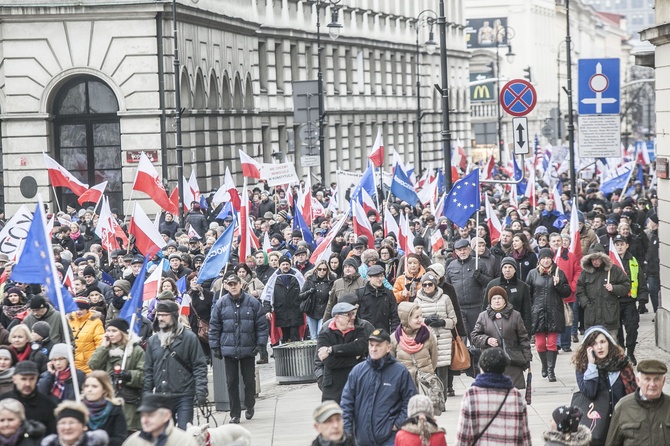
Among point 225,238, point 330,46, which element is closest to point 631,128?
point 330,46

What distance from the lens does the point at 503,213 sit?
33.5m

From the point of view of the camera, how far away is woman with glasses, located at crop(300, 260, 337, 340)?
2030 centimetres

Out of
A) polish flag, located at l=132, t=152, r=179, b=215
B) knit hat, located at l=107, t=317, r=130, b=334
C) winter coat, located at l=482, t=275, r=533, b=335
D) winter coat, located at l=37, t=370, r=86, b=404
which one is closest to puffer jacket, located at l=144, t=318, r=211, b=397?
knit hat, located at l=107, t=317, r=130, b=334

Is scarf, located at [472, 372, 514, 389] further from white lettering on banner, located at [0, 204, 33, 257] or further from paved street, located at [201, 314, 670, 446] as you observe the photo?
white lettering on banner, located at [0, 204, 33, 257]

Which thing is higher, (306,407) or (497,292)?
(497,292)

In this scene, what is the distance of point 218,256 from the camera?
18.5 m

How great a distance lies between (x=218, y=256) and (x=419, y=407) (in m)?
7.97

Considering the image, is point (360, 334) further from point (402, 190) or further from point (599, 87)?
point (402, 190)

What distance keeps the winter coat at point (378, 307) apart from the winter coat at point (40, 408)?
5388 mm

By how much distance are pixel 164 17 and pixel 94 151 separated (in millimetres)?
3742

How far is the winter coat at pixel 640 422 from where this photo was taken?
10.4m

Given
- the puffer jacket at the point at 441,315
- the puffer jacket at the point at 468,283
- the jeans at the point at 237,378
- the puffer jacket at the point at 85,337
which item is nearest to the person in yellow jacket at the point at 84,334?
the puffer jacket at the point at 85,337

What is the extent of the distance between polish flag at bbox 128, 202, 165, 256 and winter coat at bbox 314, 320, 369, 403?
9.55 metres

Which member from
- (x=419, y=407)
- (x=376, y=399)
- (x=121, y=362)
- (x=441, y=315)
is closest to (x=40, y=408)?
(x=121, y=362)
